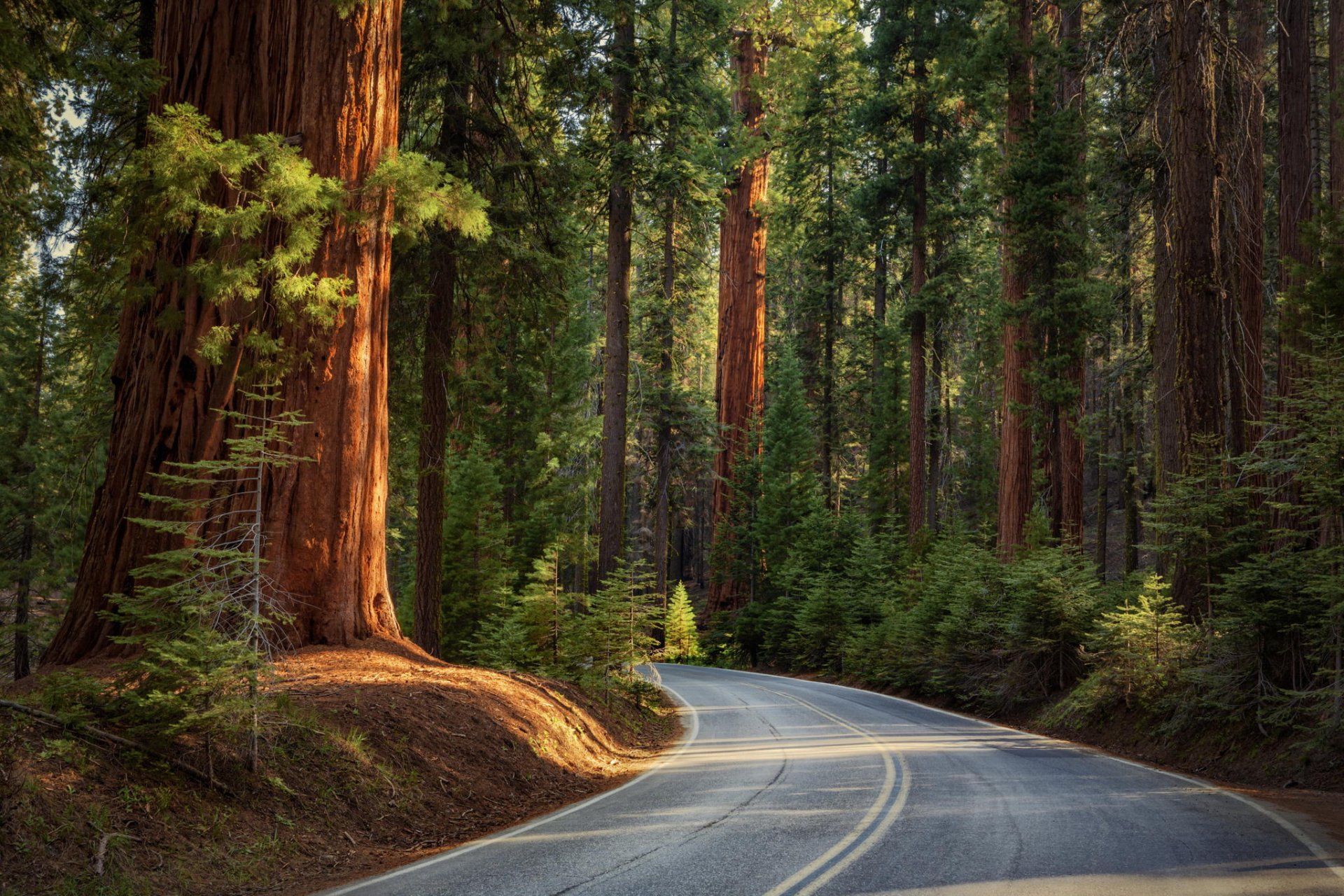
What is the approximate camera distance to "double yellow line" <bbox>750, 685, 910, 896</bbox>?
19.9ft

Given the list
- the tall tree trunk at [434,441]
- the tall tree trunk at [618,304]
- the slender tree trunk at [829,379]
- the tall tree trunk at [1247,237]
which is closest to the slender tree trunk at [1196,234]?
the tall tree trunk at [1247,237]

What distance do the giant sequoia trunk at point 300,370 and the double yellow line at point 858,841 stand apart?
226 inches

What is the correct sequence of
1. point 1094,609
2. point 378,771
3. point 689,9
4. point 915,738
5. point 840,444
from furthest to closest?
point 840,444 < point 689,9 < point 1094,609 < point 915,738 < point 378,771

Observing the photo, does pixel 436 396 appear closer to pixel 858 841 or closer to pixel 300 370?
pixel 300 370

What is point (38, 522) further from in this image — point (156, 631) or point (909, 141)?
point (909, 141)

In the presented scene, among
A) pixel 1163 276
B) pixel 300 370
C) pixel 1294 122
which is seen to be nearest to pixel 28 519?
pixel 300 370

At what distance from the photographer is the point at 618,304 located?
21609 mm

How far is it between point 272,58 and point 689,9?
16210 mm

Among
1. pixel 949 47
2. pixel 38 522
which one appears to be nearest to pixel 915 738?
pixel 949 47

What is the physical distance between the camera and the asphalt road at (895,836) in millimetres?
6137

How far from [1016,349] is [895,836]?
16.4 m

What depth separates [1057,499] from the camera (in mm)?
21703

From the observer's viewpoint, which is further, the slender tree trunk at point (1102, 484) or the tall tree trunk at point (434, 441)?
the slender tree trunk at point (1102, 484)

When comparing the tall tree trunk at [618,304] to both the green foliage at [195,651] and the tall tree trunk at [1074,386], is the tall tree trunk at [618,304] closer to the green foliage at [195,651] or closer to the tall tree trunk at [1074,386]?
the tall tree trunk at [1074,386]
